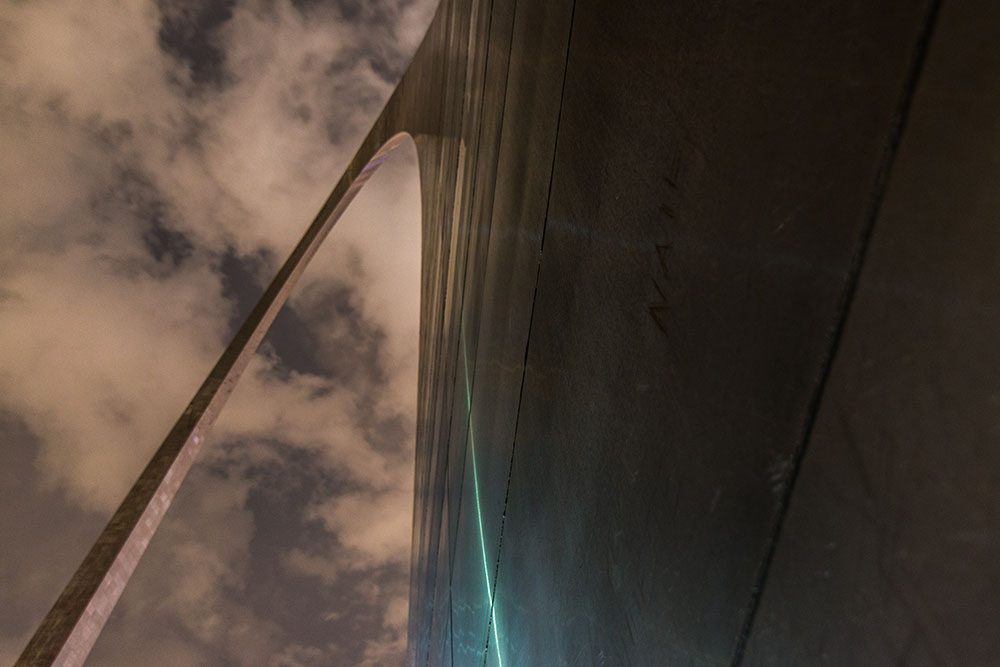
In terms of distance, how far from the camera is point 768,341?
1295mm

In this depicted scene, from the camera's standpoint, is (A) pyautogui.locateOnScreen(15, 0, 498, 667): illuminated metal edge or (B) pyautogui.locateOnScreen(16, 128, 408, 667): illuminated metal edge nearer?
(B) pyautogui.locateOnScreen(16, 128, 408, 667): illuminated metal edge

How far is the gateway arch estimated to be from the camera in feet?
3.12

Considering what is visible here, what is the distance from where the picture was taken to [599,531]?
2.04 metres

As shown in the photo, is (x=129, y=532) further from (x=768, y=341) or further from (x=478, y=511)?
(x=768, y=341)

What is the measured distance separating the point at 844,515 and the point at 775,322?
37 centimetres

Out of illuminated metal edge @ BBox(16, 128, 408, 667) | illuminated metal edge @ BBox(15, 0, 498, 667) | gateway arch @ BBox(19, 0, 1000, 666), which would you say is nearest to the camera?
gateway arch @ BBox(19, 0, 1000, 666)

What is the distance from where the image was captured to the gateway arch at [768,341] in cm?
95

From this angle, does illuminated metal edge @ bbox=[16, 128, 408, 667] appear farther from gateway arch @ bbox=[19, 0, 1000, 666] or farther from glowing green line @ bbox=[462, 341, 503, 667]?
gateway arch @ bbox=[19, 0, 1000, 666]

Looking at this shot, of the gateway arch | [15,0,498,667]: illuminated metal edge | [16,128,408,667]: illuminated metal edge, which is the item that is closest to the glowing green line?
[15,0,498,667]: illuminated metal edge

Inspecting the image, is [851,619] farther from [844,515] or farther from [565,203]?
[565,203]

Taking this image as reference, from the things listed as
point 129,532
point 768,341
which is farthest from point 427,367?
point 768,341

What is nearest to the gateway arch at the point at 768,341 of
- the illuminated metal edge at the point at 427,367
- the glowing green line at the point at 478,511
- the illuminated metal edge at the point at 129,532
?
the glowing green line at the point at 478,511

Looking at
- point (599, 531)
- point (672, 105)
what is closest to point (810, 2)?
point (672, 105)

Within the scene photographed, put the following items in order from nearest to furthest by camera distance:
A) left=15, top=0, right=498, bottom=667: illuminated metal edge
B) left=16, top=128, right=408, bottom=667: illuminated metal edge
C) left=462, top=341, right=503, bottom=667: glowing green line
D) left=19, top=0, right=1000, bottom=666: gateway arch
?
left=19, top=0, right=1000, bottom=666: gateway arch < left=462, top=341, right=503, bottom=667: glowing green line < left=16, top=128, right=408, bottom=667: illuminated metal edge < left=15, top=0, right=498, bottom=667: illuminated metal edge
